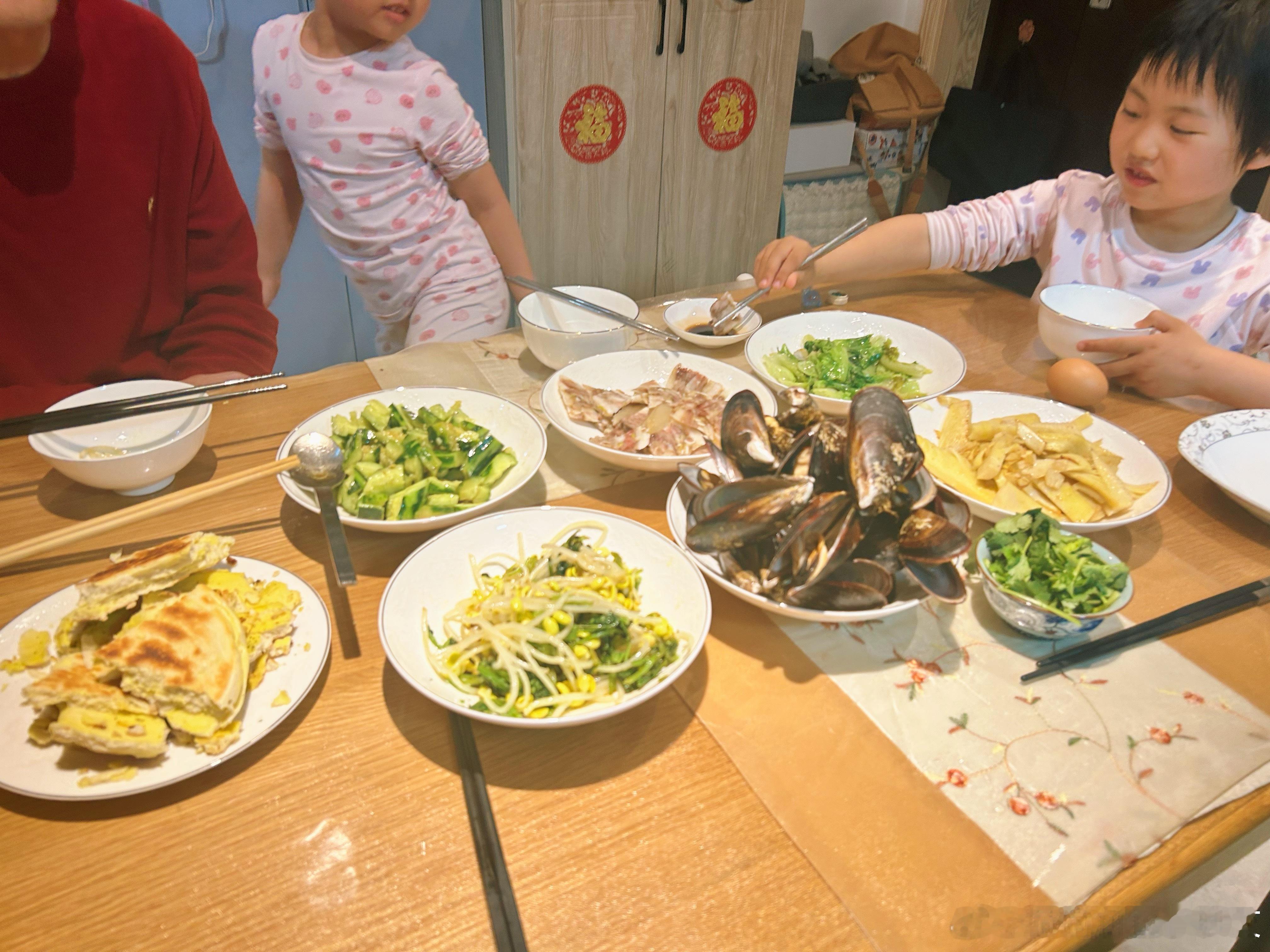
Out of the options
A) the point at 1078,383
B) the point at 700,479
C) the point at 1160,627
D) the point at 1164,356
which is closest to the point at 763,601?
the point at 700,479

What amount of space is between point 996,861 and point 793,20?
10.7ft

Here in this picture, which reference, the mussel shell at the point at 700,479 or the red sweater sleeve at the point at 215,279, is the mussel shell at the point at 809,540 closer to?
the mussel shell at the point at 700,479

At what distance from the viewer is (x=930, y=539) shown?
3.01 feet

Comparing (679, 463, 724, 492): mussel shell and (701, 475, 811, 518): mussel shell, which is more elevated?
(701, 475, 811, 518): mussel shell

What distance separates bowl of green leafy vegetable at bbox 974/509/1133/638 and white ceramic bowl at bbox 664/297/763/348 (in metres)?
0.87

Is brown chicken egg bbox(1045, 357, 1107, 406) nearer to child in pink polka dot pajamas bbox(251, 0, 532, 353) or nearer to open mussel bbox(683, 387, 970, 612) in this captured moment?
open mussel bbox(683, 387, 970, 612)

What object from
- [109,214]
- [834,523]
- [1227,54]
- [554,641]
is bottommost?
[554,641]

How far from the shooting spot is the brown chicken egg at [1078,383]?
154cm

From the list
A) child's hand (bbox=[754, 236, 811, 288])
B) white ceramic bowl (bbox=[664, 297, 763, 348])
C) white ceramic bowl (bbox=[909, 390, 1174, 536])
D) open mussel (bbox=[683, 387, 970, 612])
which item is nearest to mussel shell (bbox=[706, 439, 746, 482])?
open mussel (bbox=[683, 387, 970, 612])

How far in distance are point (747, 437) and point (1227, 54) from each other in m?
1.56

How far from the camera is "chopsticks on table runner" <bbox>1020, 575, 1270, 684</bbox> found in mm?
983

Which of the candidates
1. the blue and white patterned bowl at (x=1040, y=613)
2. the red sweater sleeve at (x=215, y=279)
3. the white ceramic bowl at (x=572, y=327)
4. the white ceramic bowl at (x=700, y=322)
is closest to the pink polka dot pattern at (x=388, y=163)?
the red sweater sleeve at (x=215, y=279)

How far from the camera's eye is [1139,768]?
0.87 metres

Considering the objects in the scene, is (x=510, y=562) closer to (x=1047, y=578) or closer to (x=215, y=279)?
(x=1047, y=578)
